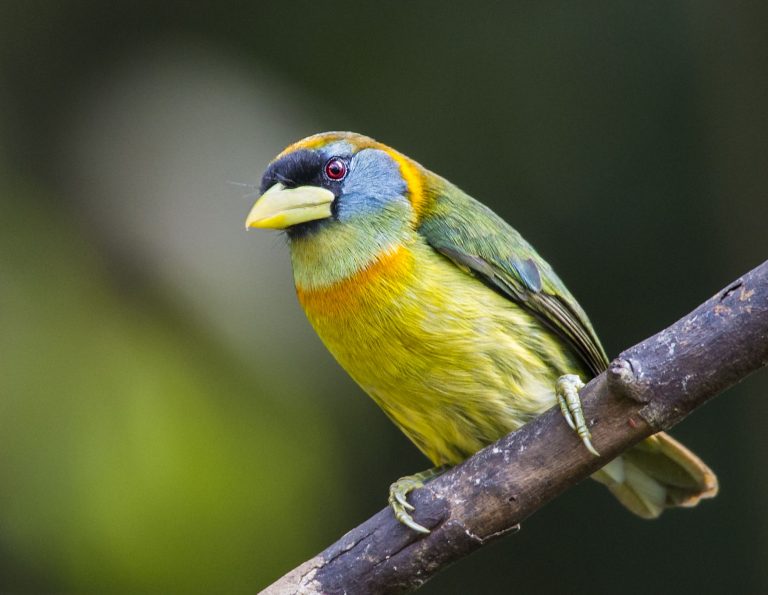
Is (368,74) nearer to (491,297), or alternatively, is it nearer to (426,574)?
(491,297)

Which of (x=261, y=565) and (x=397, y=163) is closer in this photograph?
(x=397, y=163)

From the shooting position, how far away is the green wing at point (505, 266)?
10.0ft

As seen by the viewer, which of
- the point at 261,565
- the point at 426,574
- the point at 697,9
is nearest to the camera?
the point at 426,574

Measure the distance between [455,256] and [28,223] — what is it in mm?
2297

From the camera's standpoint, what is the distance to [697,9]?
15.8 ft

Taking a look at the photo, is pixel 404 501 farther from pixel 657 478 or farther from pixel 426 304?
pixel 657 478

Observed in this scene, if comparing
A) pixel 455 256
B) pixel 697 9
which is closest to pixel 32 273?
pixel 455 256

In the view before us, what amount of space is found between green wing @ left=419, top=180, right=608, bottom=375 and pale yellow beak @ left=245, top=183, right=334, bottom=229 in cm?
29

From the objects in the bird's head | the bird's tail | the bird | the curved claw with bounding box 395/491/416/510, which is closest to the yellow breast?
the bird

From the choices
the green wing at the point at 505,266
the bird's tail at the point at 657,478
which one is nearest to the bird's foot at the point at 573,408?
the green wing at the point at 505,266

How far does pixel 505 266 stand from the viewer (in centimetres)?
311

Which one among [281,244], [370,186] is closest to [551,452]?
[370,186]

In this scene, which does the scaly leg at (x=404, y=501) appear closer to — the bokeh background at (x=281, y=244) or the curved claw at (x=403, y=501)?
the curved claw at (x=403, y=501)

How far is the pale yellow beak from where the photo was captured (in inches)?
119
